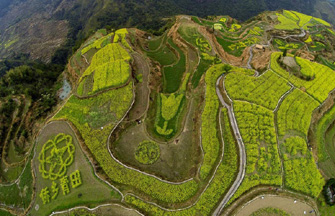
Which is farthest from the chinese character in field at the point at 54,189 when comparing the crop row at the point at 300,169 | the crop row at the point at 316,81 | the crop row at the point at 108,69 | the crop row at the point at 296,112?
the crop row at the point at 316,81

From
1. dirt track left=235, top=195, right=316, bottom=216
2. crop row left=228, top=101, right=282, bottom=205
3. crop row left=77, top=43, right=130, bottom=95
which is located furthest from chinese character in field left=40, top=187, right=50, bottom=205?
dirt track left=235, top=195, right=316, bottom=216

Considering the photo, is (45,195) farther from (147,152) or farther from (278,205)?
(278,205)

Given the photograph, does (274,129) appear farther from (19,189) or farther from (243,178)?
(19,189)

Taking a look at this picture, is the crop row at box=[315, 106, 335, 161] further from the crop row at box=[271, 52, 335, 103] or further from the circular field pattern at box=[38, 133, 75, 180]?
the circular field pattern at box=[38, 133, 75, 180]

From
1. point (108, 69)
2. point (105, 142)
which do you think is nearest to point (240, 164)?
point (105, 142)

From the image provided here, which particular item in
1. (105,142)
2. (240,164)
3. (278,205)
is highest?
(240,164)
